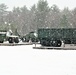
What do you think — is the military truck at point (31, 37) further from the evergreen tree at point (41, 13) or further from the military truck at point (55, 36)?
the evergreen tree at point (41, 13)

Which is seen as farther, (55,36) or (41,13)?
(41,13)

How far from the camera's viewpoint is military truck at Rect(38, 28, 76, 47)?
3284cm

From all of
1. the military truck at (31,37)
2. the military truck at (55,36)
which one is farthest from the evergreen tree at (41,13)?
the military truck at (55,36)

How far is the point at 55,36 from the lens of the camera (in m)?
33.6

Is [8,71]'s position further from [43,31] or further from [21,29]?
[21,29]

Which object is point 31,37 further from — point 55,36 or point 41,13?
point 41,13

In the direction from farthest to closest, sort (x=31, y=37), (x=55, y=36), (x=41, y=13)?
(x=41, y=13) → (x=31, y=37) → (x=55, y=36)

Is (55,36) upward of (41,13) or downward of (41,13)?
downward

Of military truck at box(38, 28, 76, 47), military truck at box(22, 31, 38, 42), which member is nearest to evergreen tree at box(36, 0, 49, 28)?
military truck at box(22, 31, 38, 42)

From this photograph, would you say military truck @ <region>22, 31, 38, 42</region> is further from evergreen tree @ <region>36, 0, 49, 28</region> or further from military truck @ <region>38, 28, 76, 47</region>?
evergreen tree @ <region>36, 0, 49, 28</region>

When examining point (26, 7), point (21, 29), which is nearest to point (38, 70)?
point (21, 29)

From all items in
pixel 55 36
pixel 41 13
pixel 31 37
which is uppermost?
pixel 41 13

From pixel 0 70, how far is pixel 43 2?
88531 mm

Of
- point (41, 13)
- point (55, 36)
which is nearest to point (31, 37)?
point (55, 36)
